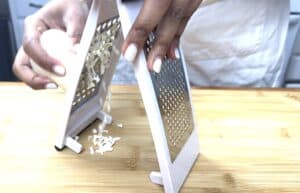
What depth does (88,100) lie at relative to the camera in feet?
1.98

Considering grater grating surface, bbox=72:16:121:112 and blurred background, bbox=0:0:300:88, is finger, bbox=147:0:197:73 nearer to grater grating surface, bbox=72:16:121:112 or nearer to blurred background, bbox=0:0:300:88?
grater grating surface, bbox=72:16:121:112

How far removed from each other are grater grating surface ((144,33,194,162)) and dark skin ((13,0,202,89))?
2cm

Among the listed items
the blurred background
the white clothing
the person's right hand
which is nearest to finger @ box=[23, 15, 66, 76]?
the person's right hand

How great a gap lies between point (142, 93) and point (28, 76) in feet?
0.85

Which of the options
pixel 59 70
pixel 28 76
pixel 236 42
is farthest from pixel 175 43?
pixel 236 42

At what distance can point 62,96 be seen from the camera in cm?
71

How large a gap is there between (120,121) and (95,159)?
0.33 feet

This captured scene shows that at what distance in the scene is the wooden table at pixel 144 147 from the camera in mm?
517

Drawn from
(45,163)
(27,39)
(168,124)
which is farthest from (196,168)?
(27,39)

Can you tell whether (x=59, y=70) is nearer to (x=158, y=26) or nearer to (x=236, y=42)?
(x=158, y=26)

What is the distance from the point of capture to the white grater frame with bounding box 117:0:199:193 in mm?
438

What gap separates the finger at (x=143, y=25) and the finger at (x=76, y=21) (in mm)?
149

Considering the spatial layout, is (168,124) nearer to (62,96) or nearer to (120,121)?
(120,121)

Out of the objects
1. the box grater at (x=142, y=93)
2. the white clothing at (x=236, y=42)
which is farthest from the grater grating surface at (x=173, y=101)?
the white clothing at (x=236, y=42)
